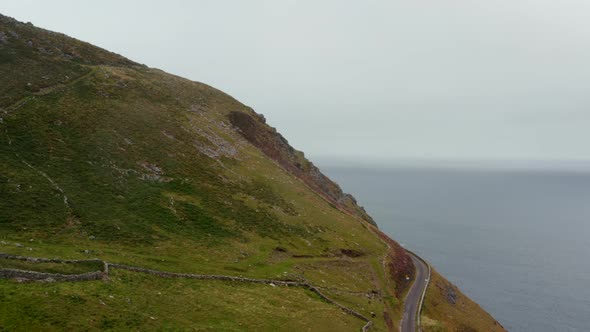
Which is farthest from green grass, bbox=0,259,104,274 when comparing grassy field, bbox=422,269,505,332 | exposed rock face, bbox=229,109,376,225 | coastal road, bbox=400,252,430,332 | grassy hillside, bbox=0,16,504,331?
exposed rock face, bbox=229,109,376,225

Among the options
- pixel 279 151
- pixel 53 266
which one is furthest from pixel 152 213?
pixel 279 151

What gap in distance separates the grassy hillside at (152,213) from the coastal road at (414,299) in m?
2.10

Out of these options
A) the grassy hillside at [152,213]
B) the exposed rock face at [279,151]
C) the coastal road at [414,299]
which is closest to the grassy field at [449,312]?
the coastal road at [414,299]

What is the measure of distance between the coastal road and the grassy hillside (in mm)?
2102

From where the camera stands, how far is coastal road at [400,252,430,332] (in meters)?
56.1

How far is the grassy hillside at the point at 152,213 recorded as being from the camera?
3459 cm

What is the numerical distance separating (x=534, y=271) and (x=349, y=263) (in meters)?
153

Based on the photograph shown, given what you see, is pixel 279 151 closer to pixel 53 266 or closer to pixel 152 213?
pixel 152 213

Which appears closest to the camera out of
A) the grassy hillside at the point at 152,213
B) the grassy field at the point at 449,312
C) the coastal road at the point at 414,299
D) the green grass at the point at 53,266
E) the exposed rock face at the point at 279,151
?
the green grass at the point at 53,266

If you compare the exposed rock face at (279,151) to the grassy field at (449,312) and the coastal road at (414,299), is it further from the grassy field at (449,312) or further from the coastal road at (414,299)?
the grassy field at (449,312)

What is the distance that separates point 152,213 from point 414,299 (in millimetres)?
46708

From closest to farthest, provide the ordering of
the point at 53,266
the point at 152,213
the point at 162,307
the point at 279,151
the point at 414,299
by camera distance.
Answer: the point at 53,266 < the point at 162,307 < the point at 152,213 < the point at 414,299 < the point at 279,151

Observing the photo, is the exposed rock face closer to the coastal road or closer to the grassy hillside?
the grassy hillside

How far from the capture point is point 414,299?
66062mm
